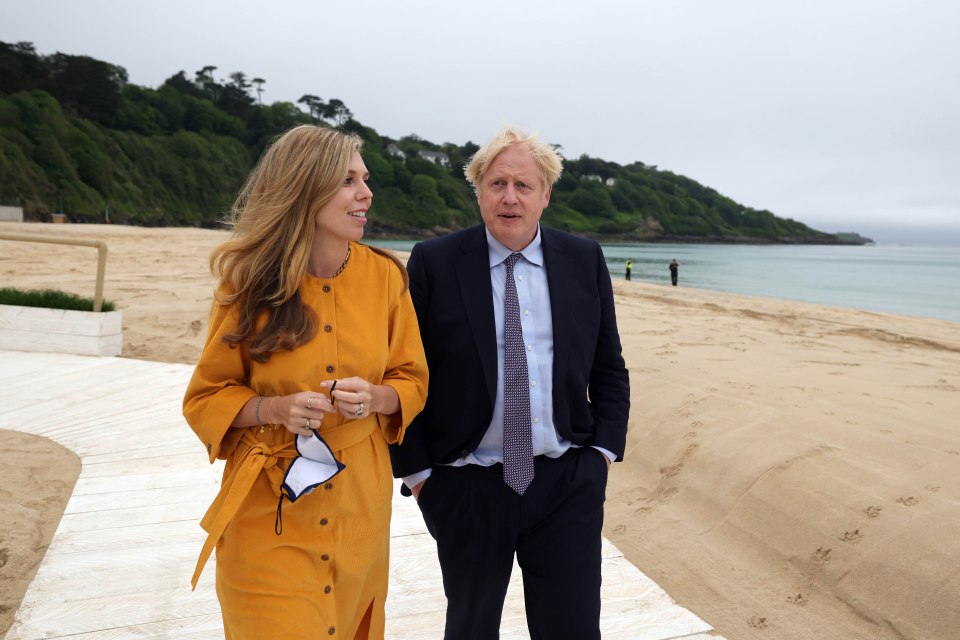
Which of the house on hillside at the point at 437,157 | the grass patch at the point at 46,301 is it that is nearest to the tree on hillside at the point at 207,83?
the house on hillside at the point at 437,157

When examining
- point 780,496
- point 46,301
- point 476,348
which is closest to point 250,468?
point 476,348

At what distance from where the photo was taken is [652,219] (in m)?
125

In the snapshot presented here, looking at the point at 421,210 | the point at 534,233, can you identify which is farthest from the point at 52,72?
the point at 534,233

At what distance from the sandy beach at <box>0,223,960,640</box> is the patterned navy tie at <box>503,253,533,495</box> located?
5.46 feet

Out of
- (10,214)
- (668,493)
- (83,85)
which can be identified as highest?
(83,85)

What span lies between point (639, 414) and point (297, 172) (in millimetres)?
4812

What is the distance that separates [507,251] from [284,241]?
746 mm

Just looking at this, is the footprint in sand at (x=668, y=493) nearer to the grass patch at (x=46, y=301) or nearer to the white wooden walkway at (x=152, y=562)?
the white wooden walkway at (x=152, y=562)

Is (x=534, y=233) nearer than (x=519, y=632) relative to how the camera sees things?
Yes

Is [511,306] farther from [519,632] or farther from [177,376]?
[177,376]

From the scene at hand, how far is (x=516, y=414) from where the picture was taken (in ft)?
6.90

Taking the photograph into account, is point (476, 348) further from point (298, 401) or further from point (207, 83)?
Result: point (207, 83)

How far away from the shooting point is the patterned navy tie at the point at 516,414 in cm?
208

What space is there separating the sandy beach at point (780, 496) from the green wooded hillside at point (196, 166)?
30.7 meters
